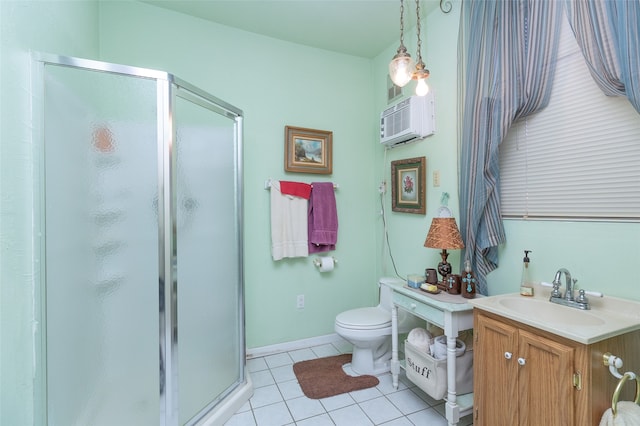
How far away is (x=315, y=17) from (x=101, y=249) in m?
2.10

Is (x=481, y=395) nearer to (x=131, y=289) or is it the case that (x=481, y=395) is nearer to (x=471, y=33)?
(x=131, y=289)

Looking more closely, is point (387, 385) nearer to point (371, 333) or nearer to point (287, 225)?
point (371, 333)

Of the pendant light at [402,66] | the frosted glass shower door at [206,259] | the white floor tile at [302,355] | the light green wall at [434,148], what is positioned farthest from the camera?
the white floor tile at [302,355]

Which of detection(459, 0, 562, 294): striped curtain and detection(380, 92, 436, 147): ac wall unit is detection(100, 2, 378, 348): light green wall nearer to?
detection(380, 92, 436, 147): ac wall unit

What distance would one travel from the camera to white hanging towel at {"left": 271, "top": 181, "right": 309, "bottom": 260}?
2.44 meters

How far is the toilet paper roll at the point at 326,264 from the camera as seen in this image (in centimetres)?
257

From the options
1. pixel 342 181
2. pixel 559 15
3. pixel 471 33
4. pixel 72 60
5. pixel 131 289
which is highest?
pixel 471 33

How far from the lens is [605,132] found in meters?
1.27

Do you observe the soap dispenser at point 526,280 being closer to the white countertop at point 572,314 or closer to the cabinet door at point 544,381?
the white countertop at point 572,314

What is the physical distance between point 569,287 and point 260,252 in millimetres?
1989

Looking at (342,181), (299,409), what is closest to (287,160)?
(342,181)

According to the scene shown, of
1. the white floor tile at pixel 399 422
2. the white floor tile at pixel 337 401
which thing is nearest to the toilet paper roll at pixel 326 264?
the white floor tile at pixel 337 401

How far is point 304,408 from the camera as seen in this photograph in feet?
5.76

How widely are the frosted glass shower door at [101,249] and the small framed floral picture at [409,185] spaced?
1.77m
